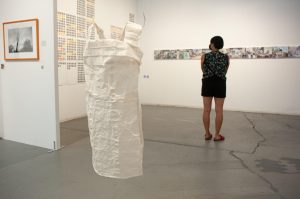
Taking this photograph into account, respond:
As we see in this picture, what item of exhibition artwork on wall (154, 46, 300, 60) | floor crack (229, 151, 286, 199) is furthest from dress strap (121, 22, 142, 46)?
exhibition artwork on wall (154, 46, 300, 60)

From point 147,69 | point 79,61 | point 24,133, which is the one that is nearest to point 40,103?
point 24,133

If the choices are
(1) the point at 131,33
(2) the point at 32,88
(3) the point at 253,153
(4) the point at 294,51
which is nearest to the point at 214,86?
(3) the point at 253,153

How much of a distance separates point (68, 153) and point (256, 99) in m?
4.66

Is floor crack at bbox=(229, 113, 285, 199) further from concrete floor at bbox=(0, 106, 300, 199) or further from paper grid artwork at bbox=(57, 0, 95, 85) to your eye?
paper grid artwork at bbox=(57, 0, 95, 85)

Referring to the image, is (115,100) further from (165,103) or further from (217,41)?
(165,103)

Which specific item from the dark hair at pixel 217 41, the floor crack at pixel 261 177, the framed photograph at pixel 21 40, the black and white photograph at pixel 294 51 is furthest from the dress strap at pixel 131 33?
the black and white photograph at pixel 294 51

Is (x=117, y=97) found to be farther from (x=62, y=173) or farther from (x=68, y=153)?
(x=68, y=153)

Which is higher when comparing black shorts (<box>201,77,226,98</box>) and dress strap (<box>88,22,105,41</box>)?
dress strap (<box>88,22,105,41</box>)

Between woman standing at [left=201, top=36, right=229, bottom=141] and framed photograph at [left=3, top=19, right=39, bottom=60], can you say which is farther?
woman standing at [left=201, top=36, right=229, bottom=141]

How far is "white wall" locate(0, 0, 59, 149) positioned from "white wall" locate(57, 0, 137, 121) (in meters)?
1.38

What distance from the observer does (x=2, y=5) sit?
11.2 ft

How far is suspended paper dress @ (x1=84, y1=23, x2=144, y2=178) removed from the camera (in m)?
1.12

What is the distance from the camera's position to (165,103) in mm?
7055

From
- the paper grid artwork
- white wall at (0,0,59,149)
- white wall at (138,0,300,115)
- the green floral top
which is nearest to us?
white wall at (0,0,59,149)
